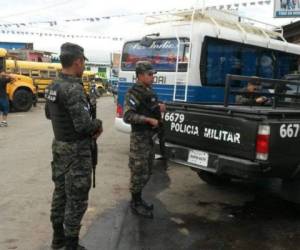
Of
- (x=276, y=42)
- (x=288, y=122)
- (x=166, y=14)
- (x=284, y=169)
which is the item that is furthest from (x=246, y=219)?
(x=276, y=42)

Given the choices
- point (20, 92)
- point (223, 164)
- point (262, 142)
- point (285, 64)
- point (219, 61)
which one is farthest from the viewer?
point (20, 92)

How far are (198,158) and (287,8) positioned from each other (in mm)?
14961

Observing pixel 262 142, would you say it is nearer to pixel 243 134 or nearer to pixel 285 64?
pixel 243 134

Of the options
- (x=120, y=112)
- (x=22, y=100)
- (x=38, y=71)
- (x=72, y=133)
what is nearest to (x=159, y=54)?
(x=120, y=112)

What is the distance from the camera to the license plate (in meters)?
5.45

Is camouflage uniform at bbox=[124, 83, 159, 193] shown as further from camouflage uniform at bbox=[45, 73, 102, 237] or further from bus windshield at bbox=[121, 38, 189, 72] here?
bus windshield at bbox=[121, 38, 189, 72]

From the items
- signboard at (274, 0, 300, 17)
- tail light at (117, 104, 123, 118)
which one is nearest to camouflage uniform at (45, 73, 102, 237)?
tail light at (117, 104, 123, 118)

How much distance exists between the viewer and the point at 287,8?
62.0 feet

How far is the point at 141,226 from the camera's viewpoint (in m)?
5.28

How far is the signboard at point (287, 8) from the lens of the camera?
18.8m

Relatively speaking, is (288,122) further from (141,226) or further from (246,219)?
(141,226)

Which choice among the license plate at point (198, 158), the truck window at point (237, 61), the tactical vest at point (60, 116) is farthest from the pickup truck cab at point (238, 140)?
the truck window at point (237, 61)

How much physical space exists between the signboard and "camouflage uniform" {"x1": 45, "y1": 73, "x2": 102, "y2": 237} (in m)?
16.2

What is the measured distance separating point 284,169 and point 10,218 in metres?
2.94
